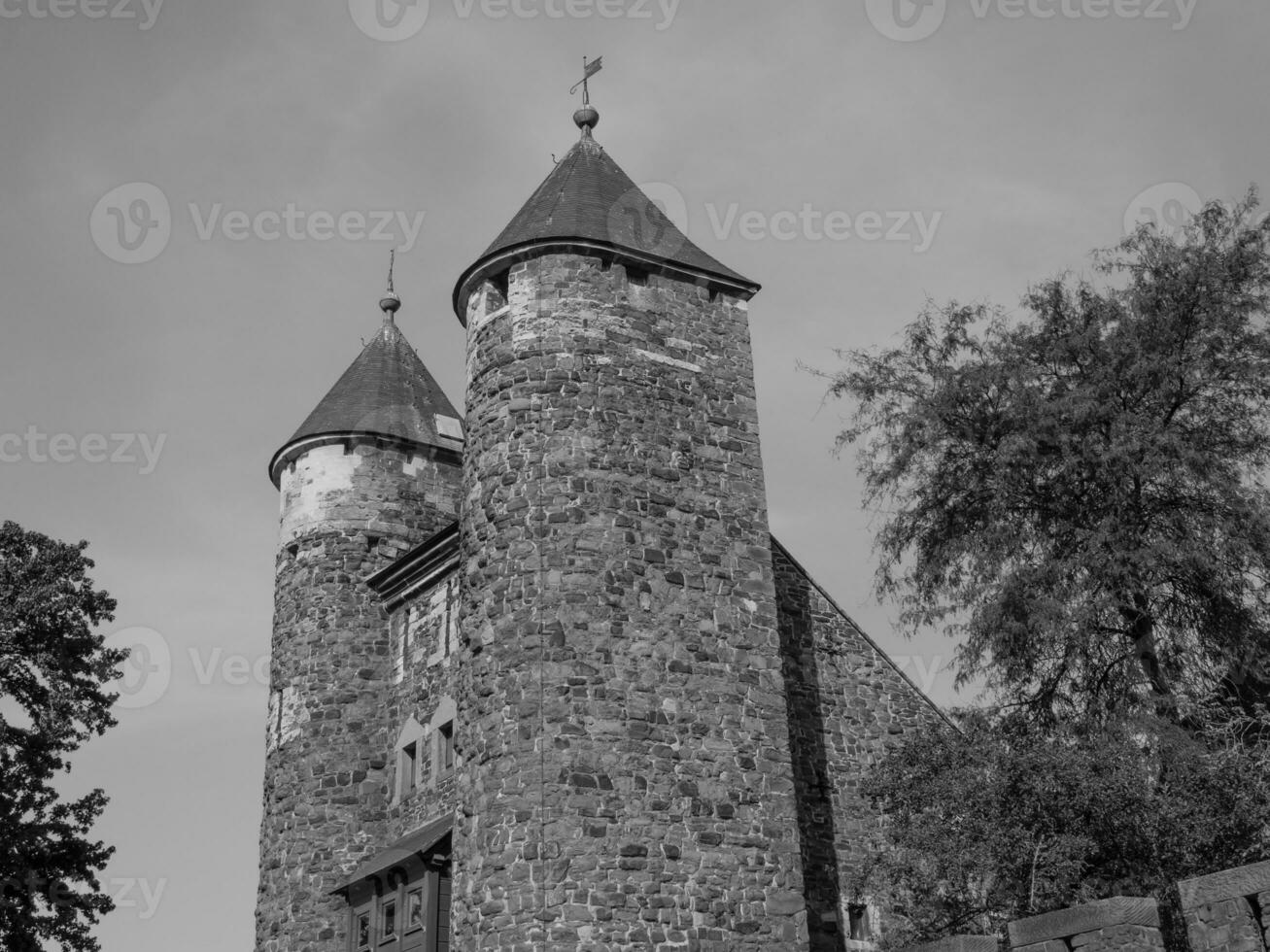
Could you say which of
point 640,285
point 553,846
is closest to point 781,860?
point 553,846

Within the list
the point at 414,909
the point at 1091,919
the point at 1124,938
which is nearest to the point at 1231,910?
the point at 1124,938

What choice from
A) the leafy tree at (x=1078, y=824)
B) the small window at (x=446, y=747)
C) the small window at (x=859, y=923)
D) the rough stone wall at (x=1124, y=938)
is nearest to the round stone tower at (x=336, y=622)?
the small window at (x=446, y=747)

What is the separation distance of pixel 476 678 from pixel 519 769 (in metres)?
1.61

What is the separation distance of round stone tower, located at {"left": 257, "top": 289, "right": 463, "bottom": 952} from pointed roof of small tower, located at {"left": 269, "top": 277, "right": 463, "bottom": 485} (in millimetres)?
33

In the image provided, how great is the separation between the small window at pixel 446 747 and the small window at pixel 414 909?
7.21ft

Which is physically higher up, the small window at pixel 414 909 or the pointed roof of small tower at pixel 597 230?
the pointed roof of small tower at pixel 597 230

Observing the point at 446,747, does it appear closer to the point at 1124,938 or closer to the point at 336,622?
the point at 336,622

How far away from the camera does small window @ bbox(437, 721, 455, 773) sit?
22797 millimetres


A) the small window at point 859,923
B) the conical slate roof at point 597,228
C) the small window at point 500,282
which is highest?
the conical slate roof at point 597,228

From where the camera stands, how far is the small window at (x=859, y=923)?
826 inches

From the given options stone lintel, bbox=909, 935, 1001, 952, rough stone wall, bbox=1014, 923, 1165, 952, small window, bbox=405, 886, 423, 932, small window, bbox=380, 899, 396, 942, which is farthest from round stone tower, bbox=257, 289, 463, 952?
rough stone wall, bbox=1014, 923, 1165, 952

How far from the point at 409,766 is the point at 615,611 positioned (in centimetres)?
717

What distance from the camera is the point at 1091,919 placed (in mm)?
13023

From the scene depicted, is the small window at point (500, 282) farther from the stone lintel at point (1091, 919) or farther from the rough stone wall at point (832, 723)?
the stone lintel at point (1091, 919)
